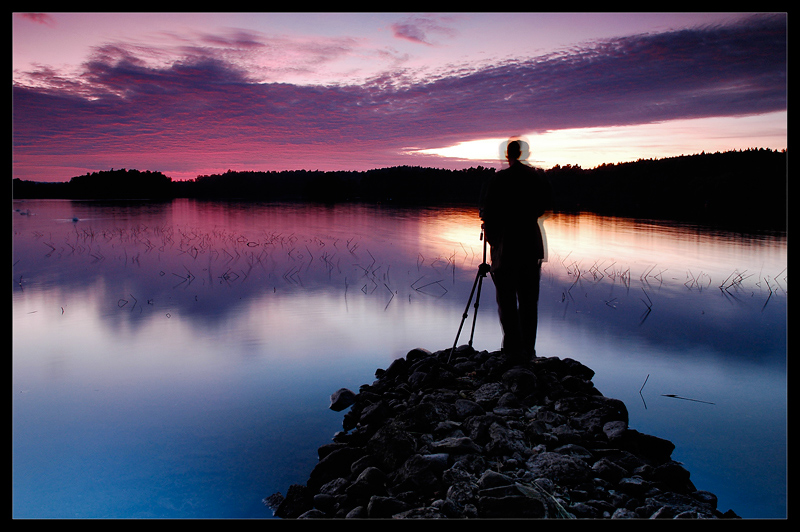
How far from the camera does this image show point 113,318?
977 centimetres

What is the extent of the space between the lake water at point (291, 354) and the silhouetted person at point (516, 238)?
1.75m

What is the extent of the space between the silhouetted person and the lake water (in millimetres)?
1747

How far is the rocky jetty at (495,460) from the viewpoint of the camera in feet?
10.4

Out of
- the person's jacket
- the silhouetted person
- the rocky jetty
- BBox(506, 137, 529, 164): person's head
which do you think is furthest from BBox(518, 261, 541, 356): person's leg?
BBox(506, 137, 529, 164): person's head

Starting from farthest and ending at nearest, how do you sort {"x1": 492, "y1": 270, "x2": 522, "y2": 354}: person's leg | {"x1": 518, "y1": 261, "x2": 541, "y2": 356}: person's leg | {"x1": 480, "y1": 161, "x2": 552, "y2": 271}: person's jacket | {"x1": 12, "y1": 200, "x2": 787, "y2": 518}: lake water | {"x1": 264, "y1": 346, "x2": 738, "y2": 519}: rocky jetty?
{"x1": 492, "y1": 270, "x2": 522, "y2": 354}: person's leg < {"x1": 518, "y1": 261, "x2": 541, "y2": 356}: person's leg < {"x1": 480, "y1": 161, "x2": 552, "y2": 271}: person's jacket < {"x1": 12, "y1": 200, "x2": 787, "y2": 518}: lake water < {"x1": 264, "y1": 346, "x2": 738, "y2": 519}: rocky jetty

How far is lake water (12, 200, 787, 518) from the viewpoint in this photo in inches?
175

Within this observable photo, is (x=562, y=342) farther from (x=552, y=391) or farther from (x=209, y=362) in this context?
(x=209, y=362)

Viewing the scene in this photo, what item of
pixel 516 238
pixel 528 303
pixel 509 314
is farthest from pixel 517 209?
pixel 509 314

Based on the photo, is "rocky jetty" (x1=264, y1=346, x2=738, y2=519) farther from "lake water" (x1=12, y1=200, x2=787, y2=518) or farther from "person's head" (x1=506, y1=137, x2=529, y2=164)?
"person's head" (x1=506, y1=137, x2=529, y2=164)

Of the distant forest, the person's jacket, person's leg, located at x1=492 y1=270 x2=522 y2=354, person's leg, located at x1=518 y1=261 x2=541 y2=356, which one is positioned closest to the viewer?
the person's jacket

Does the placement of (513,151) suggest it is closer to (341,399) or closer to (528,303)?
(528,303)

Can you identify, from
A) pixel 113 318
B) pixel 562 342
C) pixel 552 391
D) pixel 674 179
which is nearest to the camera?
pixel 552 391
